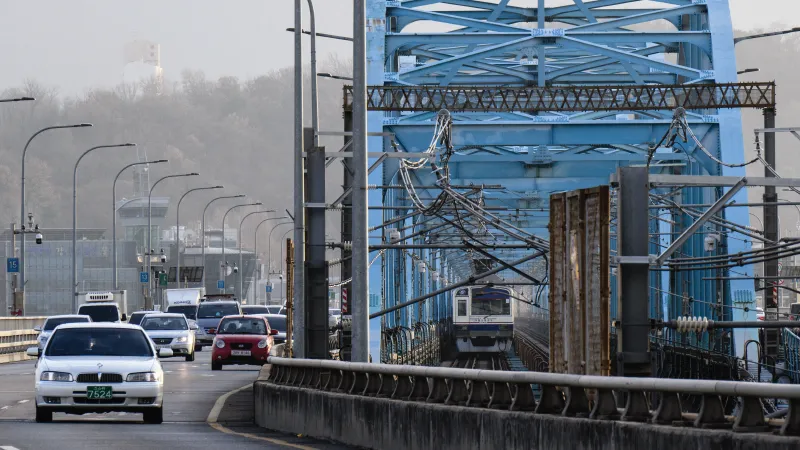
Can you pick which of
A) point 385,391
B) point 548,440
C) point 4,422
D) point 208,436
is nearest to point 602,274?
point 385,391

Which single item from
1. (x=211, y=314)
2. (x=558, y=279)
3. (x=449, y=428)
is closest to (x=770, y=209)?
(x=558, y=279)

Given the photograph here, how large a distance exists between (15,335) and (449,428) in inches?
1799

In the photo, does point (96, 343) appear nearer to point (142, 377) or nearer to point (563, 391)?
point (142, 377)

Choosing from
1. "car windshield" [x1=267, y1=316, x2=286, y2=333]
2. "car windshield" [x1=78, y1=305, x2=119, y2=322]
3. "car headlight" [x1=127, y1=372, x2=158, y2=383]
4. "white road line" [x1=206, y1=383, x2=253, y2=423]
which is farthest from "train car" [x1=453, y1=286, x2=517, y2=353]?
"car headlight" [x1=127, y1=372, x2=158, y2=383]

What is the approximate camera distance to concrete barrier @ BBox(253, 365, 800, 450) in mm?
11227

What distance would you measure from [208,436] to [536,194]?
162 ft

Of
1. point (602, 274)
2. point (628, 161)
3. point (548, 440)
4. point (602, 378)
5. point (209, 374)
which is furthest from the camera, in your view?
point (628, 161)

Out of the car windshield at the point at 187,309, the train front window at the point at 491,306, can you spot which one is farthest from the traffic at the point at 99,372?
the train front window at the point at 491,306

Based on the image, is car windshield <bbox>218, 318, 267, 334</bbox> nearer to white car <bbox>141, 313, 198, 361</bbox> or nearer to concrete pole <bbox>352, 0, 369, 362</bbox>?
white car <bbox>141, 313, 198, 361</bbox>

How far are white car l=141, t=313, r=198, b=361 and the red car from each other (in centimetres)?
607

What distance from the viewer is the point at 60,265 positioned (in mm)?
150625

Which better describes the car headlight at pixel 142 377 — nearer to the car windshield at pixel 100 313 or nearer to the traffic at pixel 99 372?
the traffic at pixel 99 372

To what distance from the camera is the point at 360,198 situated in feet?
78.0

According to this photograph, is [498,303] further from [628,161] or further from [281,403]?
[281,403]
